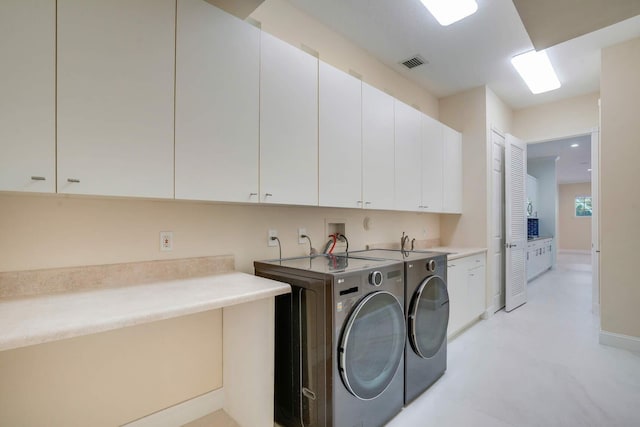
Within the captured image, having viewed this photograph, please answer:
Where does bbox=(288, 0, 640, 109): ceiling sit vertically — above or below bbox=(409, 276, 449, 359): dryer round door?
above

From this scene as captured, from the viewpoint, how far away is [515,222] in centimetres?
405

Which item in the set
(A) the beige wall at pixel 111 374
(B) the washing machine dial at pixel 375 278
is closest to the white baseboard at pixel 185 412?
(A) the beige wall at pixel 111 374

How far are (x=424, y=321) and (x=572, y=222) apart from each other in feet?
40.9

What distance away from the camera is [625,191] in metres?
2.88

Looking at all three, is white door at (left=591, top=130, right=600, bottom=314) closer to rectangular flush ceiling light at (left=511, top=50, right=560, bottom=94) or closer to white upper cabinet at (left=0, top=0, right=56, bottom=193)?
rectangular flush ceiling light at (left=511, top=50, right=560, bottom=94)

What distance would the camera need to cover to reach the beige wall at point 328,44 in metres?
2.20

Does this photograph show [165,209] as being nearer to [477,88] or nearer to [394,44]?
[394,44]

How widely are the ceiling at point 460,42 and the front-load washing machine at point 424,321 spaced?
1.79m

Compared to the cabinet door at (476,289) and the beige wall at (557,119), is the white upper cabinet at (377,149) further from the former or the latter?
the beige wall at (557,119)

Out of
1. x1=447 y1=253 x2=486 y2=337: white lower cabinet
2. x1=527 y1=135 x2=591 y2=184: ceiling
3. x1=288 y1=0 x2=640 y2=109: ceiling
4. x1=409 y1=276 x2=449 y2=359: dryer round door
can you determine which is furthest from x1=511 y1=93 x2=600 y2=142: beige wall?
x1=409 y1=276 x2=449 y2=359: dryer round door

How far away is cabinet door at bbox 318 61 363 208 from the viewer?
205cm

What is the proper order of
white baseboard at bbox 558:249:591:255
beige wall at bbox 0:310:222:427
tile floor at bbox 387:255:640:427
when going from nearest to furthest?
beige wall at bbox 0:310:222:427
tile floor at bbox 387:255:640:427
white baseboard at bbox 558:249:591:255

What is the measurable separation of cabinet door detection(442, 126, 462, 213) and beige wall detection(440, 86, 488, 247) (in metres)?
0.08

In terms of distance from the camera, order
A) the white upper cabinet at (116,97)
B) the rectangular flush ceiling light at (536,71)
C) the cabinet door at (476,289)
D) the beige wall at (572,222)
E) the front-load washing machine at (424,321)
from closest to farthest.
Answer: the white upper cabinet at (116,97) < the front-load washing machine at (424,321) < the rectangular flush ceiling light at (536,71) < the cabinet door at (476,289) < the beige wall at (572,222)
